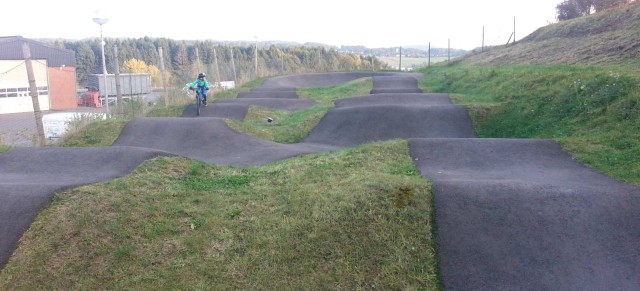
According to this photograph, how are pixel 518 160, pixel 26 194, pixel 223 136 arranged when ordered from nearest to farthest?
1. pixel 26 194
2. pixel 518 160
3. pixel 223 136

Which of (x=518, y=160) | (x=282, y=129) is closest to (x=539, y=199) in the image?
(x=518, y=160)

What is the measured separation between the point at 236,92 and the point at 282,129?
12.1 metres

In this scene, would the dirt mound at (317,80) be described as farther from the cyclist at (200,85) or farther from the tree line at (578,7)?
the cyclist at (200,85)

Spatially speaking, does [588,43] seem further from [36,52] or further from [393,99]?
[36,52]

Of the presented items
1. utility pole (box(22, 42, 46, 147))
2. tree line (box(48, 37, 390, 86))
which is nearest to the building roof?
tree line (box(48, 37, 390, 86))

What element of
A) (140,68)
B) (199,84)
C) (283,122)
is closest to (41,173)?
(283,122)

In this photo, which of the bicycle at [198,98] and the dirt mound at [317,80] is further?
the dirt mound at [317,80]

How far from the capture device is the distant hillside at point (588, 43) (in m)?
14.9

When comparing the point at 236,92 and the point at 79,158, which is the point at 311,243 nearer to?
the point at 79,158

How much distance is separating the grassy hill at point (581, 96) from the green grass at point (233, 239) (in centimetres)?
348

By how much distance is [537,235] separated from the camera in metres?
5.36

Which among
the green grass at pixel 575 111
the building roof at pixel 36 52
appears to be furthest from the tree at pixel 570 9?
the building roof at pixel 36 52

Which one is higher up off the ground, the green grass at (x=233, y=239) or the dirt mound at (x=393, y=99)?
the dirt mound at (x=393, y=99)

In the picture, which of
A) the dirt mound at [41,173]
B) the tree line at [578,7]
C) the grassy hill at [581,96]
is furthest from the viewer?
the tree line at [578,7]
